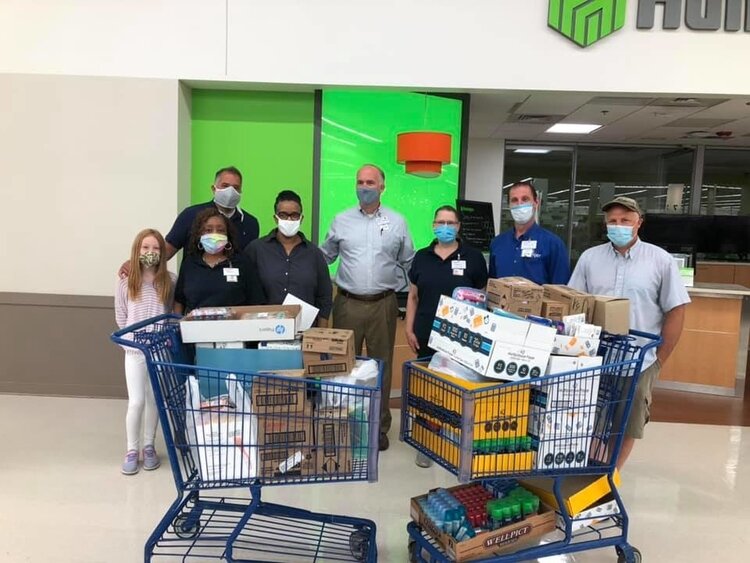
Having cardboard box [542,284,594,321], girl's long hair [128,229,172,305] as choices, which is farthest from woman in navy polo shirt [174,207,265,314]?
cardboard box [542,284,594,321]

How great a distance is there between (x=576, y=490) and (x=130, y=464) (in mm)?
2526

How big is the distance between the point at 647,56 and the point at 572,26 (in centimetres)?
→ 73

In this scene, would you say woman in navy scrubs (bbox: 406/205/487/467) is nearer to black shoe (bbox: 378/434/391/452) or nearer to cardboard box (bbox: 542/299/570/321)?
black shoe (bbox: 378/434/391/452)

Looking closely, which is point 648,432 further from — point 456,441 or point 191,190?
point 191,190

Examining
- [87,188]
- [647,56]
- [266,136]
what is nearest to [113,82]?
[87,188]

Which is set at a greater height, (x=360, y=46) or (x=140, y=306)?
(x=360, y=46)

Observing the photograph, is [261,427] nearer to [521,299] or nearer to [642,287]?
[521,299]

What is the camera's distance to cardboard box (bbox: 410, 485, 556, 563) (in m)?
2.24

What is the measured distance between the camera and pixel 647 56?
479cm

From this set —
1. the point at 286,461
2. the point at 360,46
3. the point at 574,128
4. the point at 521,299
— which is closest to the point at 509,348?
the point at 521,299

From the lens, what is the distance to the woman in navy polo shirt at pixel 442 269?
11.0 feet

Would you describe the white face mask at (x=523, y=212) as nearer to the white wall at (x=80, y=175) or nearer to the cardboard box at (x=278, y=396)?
the cardboard box at (x=278, y=396)

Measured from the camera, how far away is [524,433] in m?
2.17

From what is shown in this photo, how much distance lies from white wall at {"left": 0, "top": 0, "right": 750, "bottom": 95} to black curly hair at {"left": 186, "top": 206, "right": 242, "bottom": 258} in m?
2.08
